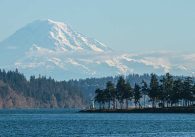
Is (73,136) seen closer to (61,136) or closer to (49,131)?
(61,136)

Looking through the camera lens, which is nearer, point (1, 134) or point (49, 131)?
point (1, 134)

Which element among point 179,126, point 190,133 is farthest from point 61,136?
point 179,126

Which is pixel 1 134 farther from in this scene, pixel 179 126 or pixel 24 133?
pixel 179 126

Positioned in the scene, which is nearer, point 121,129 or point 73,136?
point 73,136

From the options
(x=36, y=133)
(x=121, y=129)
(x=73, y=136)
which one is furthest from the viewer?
(x=121, y=129)

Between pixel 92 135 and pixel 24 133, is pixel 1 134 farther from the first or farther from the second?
pixel 92 135

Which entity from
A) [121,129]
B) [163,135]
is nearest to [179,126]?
[121,129]

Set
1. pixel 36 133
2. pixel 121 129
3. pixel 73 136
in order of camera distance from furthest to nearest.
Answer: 1. pixel 121 129
2. pixel 36 133
3. pixel 73 136

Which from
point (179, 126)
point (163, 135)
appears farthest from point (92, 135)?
point (179, 126)

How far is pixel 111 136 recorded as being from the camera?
11744 cm

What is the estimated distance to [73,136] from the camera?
385 feet

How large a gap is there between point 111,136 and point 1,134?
58.6 ft

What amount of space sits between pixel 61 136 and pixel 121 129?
2228 centimetres

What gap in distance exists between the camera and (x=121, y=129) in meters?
138
